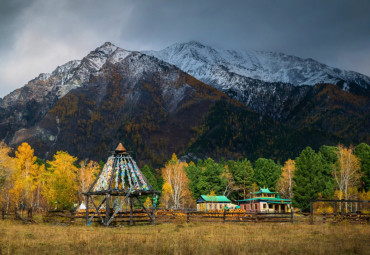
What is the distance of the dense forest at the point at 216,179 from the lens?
180 ft

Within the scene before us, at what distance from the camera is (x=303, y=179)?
205ft

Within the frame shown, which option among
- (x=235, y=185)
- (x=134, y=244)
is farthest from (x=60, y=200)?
(x=235, y=185)

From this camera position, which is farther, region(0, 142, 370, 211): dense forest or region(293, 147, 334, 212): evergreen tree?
region(293, 147, 334, 212): evergreen tree

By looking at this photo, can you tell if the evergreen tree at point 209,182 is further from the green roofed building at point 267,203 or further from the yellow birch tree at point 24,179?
the yellow birch tree at point 24,179

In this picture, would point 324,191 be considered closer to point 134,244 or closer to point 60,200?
point 60,200

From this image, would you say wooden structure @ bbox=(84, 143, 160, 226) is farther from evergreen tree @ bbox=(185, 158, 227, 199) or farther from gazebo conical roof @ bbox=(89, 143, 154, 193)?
evergreen tree @ bbox=(185, 158, 227, 199)

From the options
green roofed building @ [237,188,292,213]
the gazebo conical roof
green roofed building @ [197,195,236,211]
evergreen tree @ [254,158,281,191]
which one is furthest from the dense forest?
the gazebo conical roof

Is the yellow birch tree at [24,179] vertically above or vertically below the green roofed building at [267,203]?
above

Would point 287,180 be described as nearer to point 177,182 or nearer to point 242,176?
point 242,176

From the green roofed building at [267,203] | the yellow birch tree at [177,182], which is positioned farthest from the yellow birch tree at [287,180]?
the yellow birch tree at [177,182]

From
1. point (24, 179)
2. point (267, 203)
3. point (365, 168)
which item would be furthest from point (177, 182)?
point (365, 168)

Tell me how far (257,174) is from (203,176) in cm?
1595

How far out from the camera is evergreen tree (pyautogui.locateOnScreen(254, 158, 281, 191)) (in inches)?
3703

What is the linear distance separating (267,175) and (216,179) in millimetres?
14843
